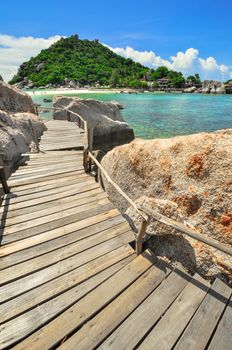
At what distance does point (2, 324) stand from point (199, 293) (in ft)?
9.80

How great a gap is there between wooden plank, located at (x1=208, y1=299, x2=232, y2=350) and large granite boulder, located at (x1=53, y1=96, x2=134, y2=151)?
14630mm

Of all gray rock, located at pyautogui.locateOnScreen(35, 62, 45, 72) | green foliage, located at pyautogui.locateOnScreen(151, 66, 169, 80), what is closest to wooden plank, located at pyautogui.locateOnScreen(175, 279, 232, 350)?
green foliage, located at pyautogui.locateOnScreen(151, 66, 169, 80)

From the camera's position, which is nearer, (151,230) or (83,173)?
(151,230)

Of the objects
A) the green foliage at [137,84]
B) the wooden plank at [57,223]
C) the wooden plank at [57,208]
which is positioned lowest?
the wooden plank at [57,223]

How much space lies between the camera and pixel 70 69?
563 ft

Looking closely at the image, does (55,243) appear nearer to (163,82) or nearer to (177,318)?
(177,318)

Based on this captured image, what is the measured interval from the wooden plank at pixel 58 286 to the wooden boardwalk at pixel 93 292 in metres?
0.01

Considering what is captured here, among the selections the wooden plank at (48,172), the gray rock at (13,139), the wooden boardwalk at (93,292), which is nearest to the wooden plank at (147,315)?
the wooden boardwalk at (93,292)

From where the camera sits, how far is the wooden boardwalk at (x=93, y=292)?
298 centimetres

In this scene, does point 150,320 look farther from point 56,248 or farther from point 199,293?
point 56,248

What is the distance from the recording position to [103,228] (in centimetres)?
513

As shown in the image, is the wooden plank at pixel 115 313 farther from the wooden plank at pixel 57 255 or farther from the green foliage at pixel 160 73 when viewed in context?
the green foliage at pixel 160 73

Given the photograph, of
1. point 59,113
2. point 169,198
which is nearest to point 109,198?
point 169,198

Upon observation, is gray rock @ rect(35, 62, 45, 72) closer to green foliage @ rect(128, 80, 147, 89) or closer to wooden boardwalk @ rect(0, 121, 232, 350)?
green foliage @ rect(128, 80, 147, 89)
